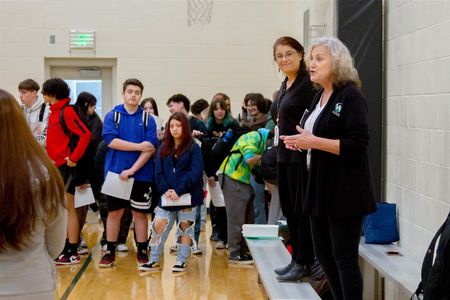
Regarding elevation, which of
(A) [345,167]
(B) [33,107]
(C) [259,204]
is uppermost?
(B) [33,107]

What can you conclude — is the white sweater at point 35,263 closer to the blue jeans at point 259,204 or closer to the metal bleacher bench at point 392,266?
the metal bleacher bench at point 392,266

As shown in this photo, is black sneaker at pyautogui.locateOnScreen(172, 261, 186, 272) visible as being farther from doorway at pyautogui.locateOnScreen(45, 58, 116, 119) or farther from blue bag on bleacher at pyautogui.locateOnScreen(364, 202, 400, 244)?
doorway at pyautogui.locateOnScreen(45, 58, 116, 119)

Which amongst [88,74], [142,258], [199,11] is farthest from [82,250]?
[199,11]

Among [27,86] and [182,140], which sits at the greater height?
[27,86]

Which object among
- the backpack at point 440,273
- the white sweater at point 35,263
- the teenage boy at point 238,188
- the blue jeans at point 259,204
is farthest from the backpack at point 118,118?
the backpack at point 440,273

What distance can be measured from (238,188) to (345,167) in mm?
3326

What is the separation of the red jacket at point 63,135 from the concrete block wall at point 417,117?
2.74 metres

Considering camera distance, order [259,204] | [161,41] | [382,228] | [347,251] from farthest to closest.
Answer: [161,41]
[259,204]
[382,228]
[347,251]

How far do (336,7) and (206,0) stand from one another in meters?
4.80

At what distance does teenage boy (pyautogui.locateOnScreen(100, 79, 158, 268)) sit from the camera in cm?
614

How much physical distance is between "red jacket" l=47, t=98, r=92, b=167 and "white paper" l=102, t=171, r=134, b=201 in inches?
16.7

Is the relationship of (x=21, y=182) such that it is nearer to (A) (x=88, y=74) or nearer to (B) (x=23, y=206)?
(B) (x=23, y=206)

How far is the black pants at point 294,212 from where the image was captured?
360 centimetres

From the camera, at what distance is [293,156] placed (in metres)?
3.57
